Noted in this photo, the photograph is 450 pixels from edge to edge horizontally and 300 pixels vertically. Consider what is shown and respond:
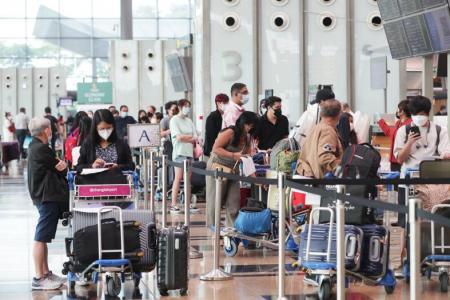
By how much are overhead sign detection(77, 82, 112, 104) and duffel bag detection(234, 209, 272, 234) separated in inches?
1413

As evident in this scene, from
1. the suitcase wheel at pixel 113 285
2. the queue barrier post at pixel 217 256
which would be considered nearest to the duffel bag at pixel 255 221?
the queue barrier post at pixel 217 256

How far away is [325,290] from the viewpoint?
902 cm

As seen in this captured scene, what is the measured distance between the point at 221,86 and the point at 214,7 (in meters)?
1.36

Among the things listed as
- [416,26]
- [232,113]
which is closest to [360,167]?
[232,113]

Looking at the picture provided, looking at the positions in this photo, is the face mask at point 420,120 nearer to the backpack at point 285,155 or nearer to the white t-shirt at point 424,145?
the white t-shirt at point 424,145

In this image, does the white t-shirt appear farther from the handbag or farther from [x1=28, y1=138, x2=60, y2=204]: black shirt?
the handbag

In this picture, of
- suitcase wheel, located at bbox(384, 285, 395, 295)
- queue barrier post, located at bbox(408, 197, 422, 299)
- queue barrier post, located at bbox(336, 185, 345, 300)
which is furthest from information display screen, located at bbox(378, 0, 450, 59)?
queue barrier post, located at bbox(408, 197, 422, 299)

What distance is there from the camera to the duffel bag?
12047 mm

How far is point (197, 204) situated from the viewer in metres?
19.4

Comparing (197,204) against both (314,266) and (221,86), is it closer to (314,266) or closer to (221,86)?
(221,86)

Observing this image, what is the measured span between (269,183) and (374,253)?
1.11 metres

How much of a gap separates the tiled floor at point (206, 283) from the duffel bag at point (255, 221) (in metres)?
0.31

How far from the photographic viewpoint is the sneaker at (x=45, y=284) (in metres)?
10.1

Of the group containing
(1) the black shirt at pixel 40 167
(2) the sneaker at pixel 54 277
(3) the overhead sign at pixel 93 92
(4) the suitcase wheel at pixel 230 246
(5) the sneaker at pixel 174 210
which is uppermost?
(3) the overhead sign at pixel 93 92
